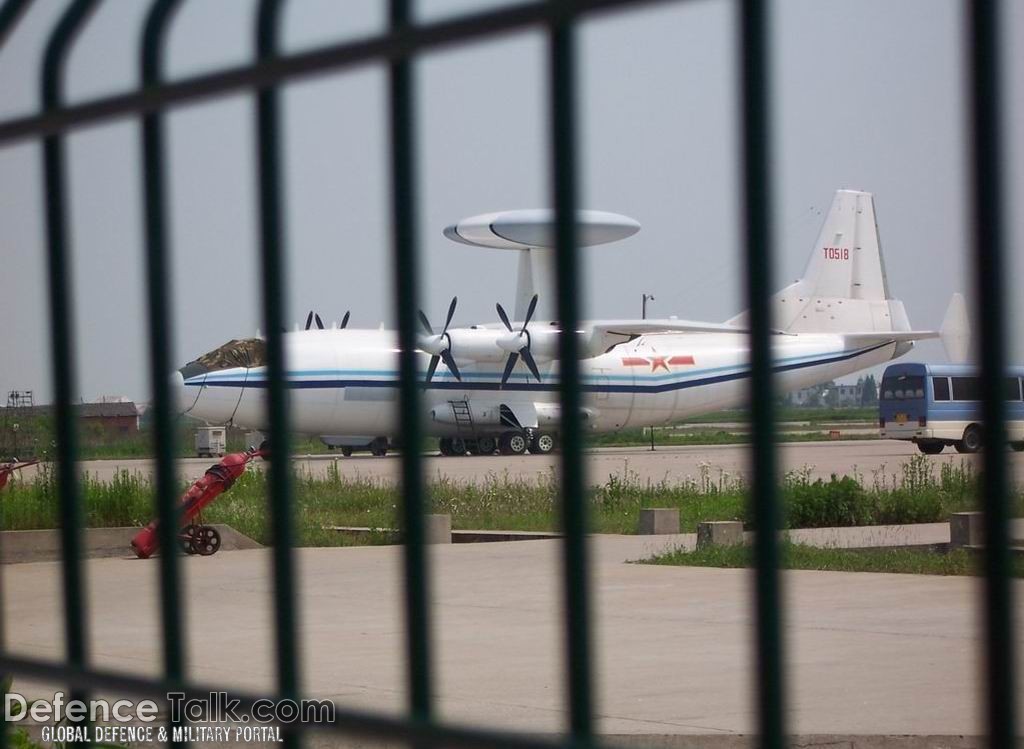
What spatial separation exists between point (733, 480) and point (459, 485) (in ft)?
16.0

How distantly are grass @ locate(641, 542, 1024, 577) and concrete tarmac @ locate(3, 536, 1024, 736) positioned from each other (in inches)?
15.1

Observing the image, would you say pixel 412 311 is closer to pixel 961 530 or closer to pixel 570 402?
pixel 570 402

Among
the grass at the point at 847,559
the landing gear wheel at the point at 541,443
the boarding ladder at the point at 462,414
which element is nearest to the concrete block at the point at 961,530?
the grass at the point at 847,559

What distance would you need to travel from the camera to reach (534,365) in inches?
1486

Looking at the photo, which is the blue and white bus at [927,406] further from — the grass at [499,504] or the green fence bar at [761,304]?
the green fence bar at [761,304]

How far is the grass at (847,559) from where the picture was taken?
10.1 m

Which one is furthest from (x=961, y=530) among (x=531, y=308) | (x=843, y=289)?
(x=843, y=289)

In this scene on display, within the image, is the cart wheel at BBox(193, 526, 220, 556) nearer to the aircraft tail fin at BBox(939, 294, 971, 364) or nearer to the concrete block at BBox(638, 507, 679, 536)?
the concrete block at BBox(638, 507, 679, 536)

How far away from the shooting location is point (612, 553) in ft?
40.4

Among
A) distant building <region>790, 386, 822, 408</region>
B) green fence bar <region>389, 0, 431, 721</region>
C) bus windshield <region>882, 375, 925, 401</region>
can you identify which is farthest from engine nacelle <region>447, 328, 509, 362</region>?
green fence bar <region>389, 0, 431, 721</region>

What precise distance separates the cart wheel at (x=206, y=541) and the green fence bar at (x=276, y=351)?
427 inches

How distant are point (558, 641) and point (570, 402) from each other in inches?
145

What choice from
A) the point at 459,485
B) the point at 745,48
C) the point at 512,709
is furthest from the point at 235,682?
the point at 459,485

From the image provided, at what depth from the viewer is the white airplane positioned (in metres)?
34.2
